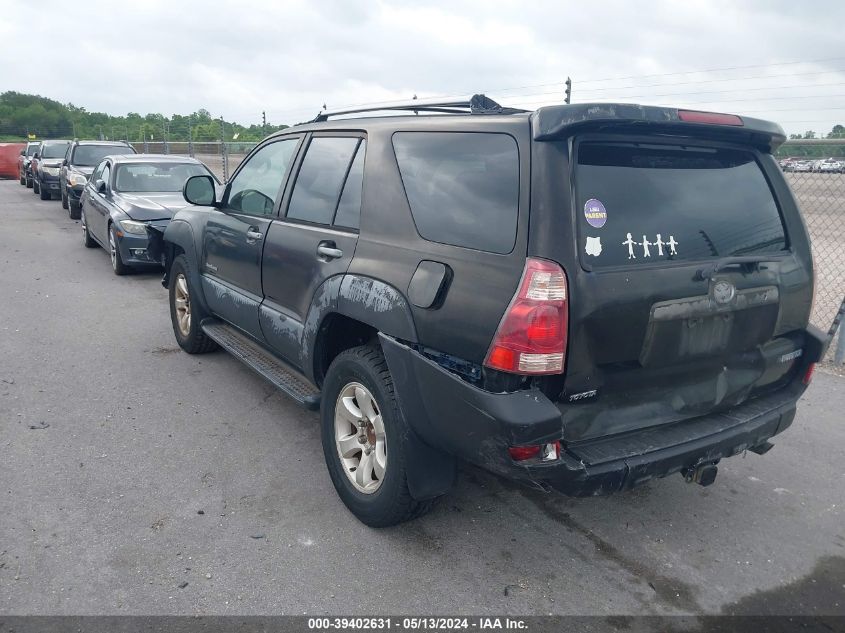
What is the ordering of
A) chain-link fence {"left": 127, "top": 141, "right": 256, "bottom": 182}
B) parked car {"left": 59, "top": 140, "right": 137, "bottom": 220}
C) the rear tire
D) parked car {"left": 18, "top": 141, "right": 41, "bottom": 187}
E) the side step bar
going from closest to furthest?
the side step bar, the rear tire, parked car {"left": 59, "top": 140, "right": 137, "bottom": 220}, chain-link fence {"left": 127, "top": 141, "right": 256, "bottom": 182}, parked car {"left": 18, "top": 141, "right": 41, "bottom": 187}

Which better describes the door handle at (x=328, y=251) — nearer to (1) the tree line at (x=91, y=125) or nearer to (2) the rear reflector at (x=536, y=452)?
(2) the rear reflector at (x=536, y=452)

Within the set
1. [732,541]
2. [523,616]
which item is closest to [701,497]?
[732,541]

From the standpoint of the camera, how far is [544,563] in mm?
3102

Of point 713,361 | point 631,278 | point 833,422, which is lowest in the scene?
point 833,422

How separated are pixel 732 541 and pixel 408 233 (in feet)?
7.29

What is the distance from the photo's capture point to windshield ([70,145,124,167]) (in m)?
15.0

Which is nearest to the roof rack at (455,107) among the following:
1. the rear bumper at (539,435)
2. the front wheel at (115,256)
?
the rear bumper at (539,435)

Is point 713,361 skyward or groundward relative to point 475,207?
groundward

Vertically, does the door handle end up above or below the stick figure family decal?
below

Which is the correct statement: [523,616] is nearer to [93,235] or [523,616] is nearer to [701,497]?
[701,497]

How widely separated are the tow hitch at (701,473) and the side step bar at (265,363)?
1.95 metres

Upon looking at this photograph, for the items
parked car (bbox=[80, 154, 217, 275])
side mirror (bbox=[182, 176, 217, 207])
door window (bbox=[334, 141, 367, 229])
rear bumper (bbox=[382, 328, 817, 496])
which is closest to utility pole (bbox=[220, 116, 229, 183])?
parked car (bbox=[80, 154, 217, 275])

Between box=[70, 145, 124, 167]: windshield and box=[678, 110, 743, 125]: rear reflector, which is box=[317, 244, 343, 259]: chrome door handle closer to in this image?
box=[678, 110, 743, 125]: rear reflector

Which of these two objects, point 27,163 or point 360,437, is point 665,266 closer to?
point 360,437
